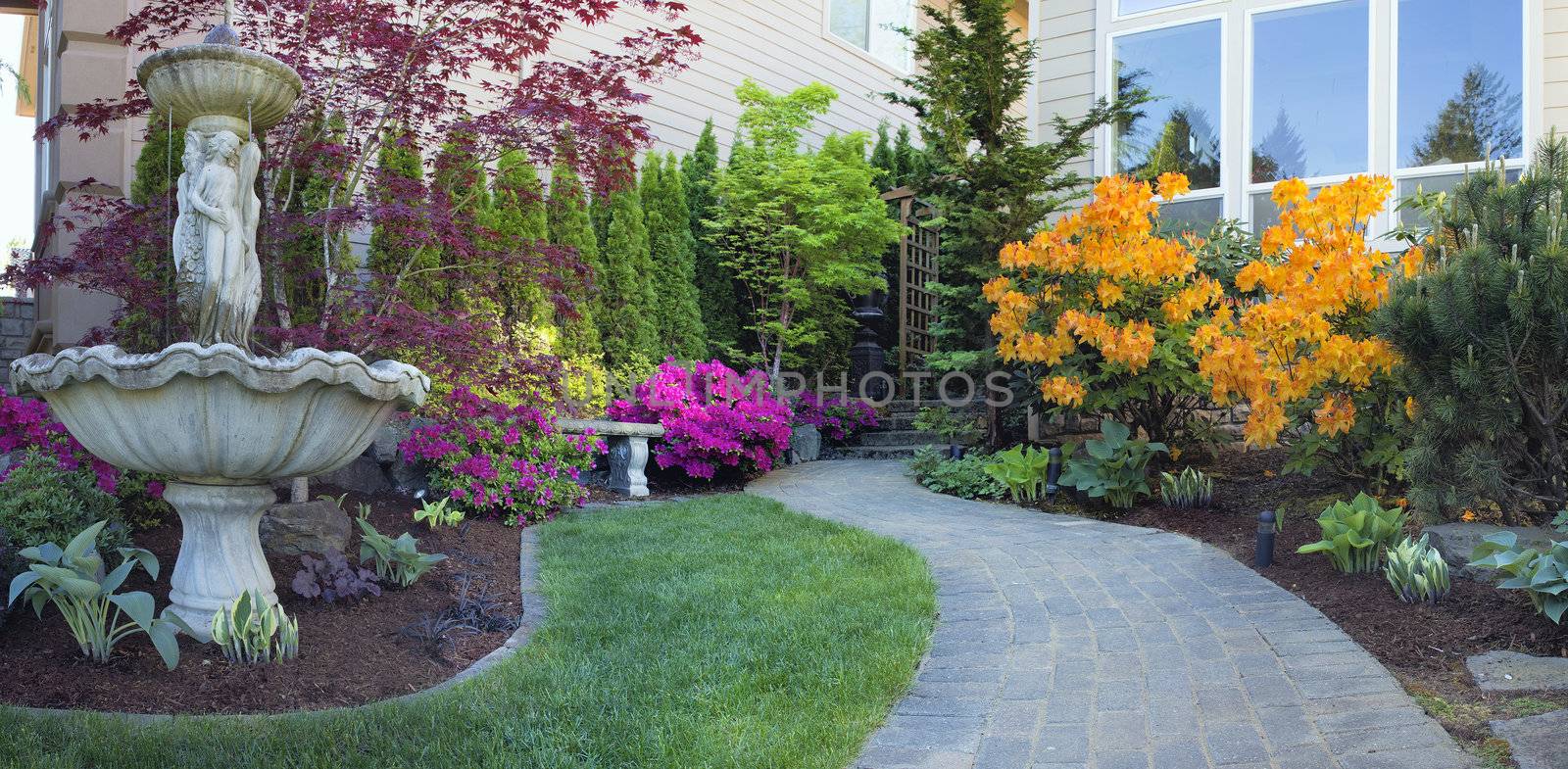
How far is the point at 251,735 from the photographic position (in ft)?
8.82

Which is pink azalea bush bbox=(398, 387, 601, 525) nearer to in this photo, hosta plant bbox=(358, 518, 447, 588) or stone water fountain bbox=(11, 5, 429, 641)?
hosta plant bbox=(358, 518, 447, 588)

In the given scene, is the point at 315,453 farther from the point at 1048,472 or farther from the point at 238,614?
the point at 1048,472

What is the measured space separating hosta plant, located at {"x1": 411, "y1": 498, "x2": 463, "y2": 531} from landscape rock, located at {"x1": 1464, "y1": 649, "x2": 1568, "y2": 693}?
186 inches

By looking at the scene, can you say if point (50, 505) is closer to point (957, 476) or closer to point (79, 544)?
point (79, 544)

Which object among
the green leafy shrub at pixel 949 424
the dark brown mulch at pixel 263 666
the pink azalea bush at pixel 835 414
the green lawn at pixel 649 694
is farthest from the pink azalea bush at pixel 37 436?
the pink azalea bush at pixel 835 414

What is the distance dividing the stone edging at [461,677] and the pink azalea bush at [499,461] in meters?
0.92

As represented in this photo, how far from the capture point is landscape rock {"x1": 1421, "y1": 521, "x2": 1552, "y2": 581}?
3.66m

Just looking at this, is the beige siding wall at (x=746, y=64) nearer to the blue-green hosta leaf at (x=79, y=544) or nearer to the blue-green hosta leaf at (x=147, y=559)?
the blue-green hosta leaf at (x=147, y=559)

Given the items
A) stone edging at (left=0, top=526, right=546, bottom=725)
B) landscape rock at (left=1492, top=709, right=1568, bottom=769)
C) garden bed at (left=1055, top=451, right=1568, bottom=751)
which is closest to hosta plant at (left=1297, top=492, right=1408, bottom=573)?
garden bed at (left=1055, top=451, right=1568, bottom=751)

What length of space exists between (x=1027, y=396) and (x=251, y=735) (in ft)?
18.1

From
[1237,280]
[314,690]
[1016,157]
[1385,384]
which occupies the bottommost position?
[314,690]

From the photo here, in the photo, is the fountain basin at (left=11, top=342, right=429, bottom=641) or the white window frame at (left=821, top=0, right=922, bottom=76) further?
the white window frame at (left=821, top=0, right=922, bottom=76)

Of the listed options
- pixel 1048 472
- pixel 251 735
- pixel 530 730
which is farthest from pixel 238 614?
pixel 1048 472

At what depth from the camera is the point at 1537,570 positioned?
3.24 meters
